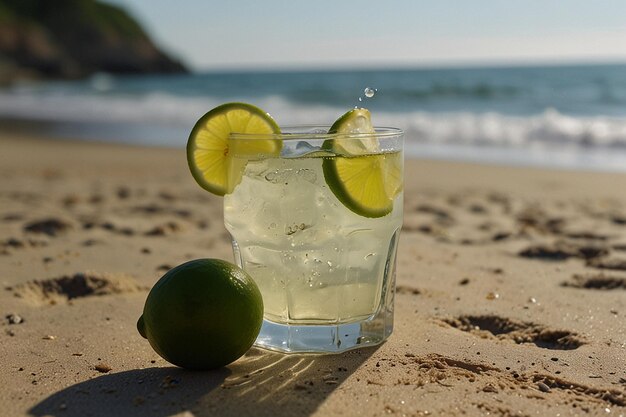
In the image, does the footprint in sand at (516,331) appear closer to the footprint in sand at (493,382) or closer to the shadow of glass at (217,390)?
the footprint in sand at (493,382)

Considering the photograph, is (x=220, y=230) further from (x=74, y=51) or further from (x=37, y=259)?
(x=74, y=51)

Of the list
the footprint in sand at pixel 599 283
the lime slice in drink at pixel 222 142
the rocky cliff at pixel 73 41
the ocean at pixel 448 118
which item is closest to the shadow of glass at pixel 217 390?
the lime slice in drink at pixel 222 142

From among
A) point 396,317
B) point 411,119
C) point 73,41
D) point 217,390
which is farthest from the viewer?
point 73,41

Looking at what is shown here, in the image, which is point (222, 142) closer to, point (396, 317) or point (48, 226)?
point (396, 317)

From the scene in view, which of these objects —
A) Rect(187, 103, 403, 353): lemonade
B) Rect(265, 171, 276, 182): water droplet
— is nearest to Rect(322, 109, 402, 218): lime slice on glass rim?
Rect(187, 103, 403, 353): lemonade

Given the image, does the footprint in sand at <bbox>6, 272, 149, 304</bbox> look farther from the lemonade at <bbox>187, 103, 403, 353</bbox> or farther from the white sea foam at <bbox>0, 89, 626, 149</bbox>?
the white sea foam at <bbox>0, 89, 626, 149</bbox>

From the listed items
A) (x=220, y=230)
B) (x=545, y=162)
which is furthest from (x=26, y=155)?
(x=545, y=162)

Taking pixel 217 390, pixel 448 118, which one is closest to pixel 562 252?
pixel 217 390
